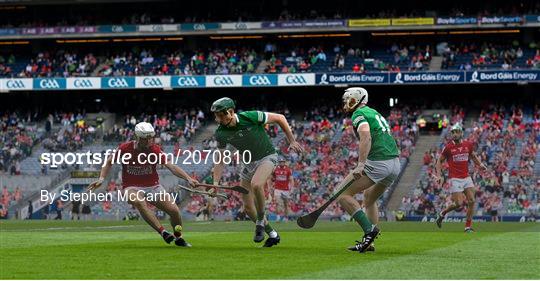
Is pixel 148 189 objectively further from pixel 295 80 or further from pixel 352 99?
pixel 295 80

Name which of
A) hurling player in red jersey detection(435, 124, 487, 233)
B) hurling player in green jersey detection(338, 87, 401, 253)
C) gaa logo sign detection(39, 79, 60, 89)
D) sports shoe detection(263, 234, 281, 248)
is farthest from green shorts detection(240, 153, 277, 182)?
gaa logo sign detection(39, 79, 60, 89)

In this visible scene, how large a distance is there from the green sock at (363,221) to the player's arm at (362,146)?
587mm

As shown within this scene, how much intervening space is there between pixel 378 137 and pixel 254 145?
2.17 meters

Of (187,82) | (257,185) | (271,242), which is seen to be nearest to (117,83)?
(187,82)

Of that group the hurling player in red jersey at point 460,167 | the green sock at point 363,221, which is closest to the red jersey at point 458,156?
the hurling player in red jersey at point 460,167

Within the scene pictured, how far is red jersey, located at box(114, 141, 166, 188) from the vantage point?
17719 mm

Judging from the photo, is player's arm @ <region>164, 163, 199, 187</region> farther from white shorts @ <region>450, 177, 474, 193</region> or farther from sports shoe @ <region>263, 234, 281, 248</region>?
white shorts @ <region>450, 177, 474, 193</region>

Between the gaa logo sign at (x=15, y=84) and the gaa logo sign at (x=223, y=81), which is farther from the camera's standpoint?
the gaa logo sign at (x=15, y=84)

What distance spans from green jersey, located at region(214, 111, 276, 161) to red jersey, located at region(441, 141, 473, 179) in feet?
32.6

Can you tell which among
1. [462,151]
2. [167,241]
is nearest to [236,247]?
[167,241]

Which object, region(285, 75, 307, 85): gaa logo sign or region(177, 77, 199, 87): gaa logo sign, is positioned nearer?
region(285, 75, 307, 85): gaa logo sign

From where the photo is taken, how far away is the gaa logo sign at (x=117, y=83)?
60406 millimetres

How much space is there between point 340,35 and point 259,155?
45.5 metres

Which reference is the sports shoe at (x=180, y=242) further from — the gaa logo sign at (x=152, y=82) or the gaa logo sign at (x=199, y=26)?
the gaa logo sign at (x=199, y=26)
